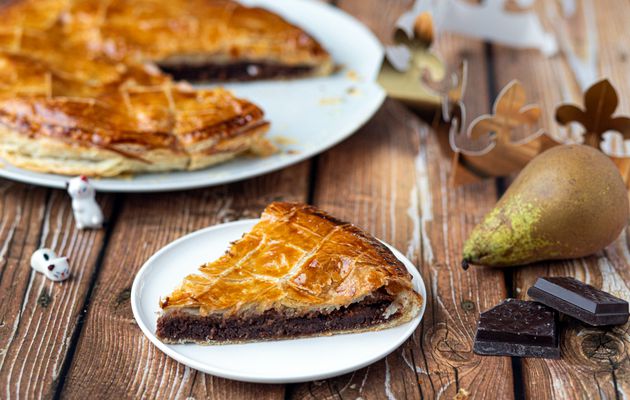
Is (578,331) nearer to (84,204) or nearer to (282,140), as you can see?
(282,140)

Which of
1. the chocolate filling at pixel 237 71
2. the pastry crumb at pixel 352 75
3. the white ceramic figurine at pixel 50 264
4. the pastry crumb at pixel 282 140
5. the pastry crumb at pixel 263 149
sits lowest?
the chocolate filling at pixel 237 71

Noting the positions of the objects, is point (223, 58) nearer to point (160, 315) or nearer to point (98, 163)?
point (98, 163)

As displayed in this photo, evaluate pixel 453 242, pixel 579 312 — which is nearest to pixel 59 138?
pixel 453 242

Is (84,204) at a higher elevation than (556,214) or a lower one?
lower

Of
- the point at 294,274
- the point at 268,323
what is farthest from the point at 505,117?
the point at 268,323

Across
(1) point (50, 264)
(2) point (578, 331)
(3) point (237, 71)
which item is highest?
(2) point (578, 331)

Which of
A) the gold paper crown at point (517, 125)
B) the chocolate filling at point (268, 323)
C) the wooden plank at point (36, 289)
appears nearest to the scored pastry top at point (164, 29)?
the wooden plank at point (36, 289)

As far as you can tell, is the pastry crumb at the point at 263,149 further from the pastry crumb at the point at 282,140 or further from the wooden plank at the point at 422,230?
the wooden plank at the point at 422,230

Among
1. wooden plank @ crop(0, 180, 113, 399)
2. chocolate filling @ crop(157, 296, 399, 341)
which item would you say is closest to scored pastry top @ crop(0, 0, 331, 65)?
wooden plank @ crop(0, 180, 113, 399)
